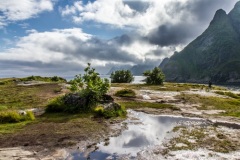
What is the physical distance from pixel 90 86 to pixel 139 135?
45.7 ft

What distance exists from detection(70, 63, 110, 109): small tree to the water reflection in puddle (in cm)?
611

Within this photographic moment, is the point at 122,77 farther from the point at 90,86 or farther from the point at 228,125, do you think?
the point at 228,125

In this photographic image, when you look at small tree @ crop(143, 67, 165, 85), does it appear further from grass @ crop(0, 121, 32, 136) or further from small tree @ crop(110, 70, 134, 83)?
grass @ crop(0, 121, 32, 136)

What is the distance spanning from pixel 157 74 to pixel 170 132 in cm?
7670

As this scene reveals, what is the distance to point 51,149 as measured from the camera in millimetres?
19219

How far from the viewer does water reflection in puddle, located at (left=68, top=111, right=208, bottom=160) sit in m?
18.7

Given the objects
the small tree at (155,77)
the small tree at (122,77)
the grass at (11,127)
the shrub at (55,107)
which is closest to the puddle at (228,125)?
the shrub at (55,107)

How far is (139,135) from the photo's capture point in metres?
24.2

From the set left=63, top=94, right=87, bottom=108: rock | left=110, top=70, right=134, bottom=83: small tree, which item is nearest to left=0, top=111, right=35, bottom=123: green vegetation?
left=63, top=94, right=87, bottom=108: rock

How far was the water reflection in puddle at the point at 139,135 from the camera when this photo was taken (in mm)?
18656

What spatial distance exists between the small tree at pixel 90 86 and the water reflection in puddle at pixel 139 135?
611cm

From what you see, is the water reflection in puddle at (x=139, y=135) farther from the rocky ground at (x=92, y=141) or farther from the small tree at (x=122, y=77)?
the small tree at (x=122, y=77)

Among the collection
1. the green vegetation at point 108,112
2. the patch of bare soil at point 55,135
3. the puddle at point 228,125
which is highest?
the green vegetation at point 108,112

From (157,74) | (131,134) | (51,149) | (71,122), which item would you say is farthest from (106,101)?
(157,74)
